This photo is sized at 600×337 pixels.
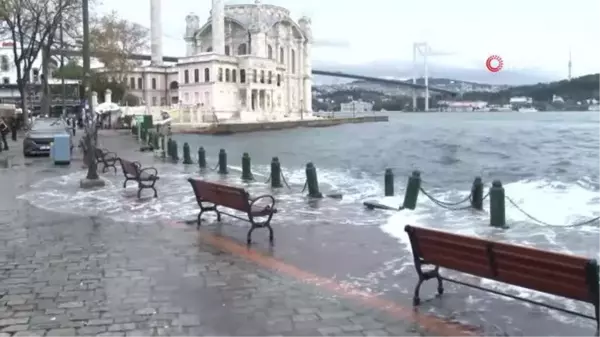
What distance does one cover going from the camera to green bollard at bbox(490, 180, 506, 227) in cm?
1205

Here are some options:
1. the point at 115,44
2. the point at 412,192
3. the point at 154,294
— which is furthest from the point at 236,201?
the point at 115,44

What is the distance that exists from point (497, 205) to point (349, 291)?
18.8 feet

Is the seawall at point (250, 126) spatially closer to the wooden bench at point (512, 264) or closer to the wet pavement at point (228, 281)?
the wet pavement at point (228, 281)

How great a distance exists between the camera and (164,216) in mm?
12438

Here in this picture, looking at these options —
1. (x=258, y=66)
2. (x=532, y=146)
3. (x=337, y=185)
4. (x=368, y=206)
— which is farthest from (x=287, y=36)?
(x=368, y=206)

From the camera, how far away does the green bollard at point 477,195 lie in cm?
1439

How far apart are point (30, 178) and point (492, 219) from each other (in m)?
13.6

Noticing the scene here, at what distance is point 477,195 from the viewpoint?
14.5 metres

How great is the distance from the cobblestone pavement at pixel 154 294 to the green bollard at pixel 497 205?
538 cm

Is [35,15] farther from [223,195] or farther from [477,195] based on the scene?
[223,195]

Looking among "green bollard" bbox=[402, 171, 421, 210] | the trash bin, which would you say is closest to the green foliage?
the trash bin

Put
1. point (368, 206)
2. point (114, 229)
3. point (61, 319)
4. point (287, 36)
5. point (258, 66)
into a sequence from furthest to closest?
1. point (287, 36)
2. point (258, 66)
3. point (368, 206)
4. point (114, 229)
5. point (61, 319)

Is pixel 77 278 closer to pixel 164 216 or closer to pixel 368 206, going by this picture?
pixel 164 216

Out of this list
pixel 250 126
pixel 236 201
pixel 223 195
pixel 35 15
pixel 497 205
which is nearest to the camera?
pixel 236 201
